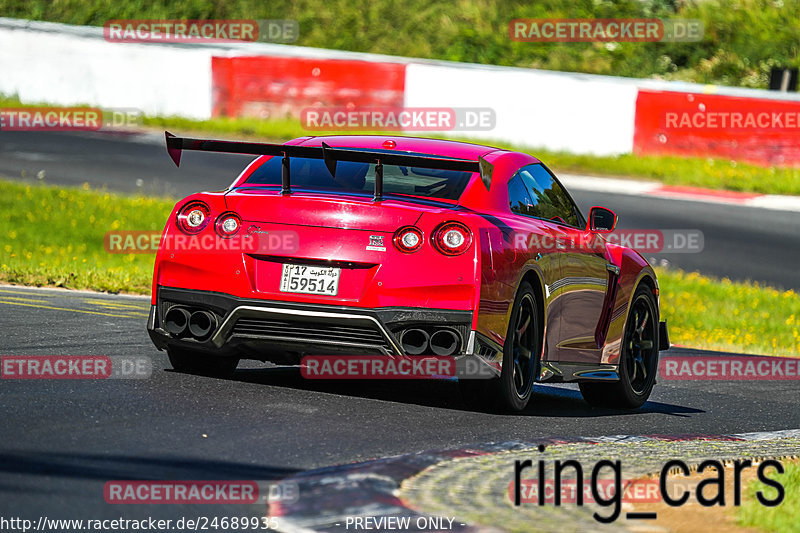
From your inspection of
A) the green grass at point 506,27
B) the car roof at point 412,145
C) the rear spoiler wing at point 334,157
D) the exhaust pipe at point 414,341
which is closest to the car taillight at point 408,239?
the rear spoiler wing at point 334,157

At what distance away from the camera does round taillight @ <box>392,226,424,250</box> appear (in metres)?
7.73

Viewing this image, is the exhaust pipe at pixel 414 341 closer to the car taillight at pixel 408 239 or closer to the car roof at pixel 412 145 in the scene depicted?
the car taillight at pixel 408 239

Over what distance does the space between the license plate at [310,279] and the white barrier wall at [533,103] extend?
18.4 meters

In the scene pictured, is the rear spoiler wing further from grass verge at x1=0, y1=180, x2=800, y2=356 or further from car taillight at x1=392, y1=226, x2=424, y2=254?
grass verge at x1=0, y1=180, x2=800, y2=356

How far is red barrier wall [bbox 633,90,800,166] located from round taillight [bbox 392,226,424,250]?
17970mm

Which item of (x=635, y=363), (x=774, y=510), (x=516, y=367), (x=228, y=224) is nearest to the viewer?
(x=774, y=510)

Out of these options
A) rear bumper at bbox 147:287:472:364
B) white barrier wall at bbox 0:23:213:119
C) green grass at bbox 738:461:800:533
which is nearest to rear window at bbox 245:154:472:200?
rear bumper at bbox 147:287:472:364

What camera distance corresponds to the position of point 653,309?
1006 cm

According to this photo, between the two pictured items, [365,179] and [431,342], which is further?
[365,179]

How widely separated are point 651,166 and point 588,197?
3163mm

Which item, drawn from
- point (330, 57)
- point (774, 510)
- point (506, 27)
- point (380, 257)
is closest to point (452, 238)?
point (380, 257)

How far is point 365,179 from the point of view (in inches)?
333

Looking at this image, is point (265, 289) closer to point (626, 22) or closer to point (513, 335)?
point (513, 335)

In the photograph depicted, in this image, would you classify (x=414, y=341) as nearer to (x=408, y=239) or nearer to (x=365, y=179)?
(x=408, y=239)
